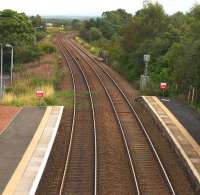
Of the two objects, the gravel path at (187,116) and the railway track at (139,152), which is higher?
the gravel path at (187,116)

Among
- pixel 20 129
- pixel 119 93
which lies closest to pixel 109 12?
pixel 119 93

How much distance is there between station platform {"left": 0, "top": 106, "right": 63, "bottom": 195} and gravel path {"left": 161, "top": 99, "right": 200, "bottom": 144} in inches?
260

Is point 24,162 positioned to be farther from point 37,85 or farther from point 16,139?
point 37,85

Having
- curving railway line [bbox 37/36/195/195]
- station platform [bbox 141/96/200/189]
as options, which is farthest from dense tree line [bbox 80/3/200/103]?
curving railway line [bbox 37/36/195/195]

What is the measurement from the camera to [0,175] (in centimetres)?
1708

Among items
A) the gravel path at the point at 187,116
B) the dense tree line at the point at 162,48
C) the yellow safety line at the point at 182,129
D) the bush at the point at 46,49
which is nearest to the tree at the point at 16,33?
the bush at the point at 46,49

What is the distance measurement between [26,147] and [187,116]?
435 inches

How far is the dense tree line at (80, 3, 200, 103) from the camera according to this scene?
108 ft

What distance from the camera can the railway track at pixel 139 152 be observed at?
59.2 ft

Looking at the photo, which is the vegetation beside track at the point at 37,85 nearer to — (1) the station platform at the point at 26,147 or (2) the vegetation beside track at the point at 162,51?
(1) the station platform at the point at 26,147

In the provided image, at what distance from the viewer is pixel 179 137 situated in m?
23.6

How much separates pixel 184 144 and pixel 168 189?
4992 mm

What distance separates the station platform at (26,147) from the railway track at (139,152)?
349 cm

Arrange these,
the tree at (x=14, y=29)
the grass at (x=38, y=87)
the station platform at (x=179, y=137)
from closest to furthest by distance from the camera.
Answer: the station platform at (x=179, y=137) < the grass at (x=38, y=87) < the tree at (x=14, y=29)
